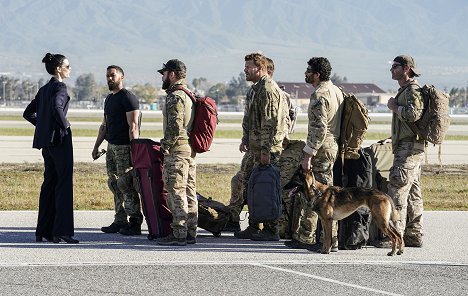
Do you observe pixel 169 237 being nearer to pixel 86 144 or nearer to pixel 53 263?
pixel 53 263

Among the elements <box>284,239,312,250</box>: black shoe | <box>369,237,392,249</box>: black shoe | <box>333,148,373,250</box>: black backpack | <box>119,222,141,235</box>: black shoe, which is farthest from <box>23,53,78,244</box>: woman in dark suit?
<box>369,237,392,249</box>: black shoe

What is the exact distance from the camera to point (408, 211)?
42.1 feet

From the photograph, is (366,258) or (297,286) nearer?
(297,286)

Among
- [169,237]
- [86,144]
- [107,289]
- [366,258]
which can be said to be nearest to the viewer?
[107,289]

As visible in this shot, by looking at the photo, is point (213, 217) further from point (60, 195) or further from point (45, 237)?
point (45, 237)

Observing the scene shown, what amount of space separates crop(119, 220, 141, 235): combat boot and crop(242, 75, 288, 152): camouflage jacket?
1.79m

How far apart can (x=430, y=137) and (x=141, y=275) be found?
12.3ft

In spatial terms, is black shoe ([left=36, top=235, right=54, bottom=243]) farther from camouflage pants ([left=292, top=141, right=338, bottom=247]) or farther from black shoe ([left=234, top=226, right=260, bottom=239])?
camouflage pants ([left=292, top=141, right=338, bottom=247])

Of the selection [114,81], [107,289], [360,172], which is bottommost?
[107,289]

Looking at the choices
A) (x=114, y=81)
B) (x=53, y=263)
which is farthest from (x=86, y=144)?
(x=53, y=263)

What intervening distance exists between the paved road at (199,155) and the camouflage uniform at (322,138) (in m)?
16.3

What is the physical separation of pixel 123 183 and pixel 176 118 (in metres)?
1.50

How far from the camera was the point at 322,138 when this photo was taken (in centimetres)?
1191

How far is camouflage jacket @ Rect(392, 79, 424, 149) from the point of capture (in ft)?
39.6
